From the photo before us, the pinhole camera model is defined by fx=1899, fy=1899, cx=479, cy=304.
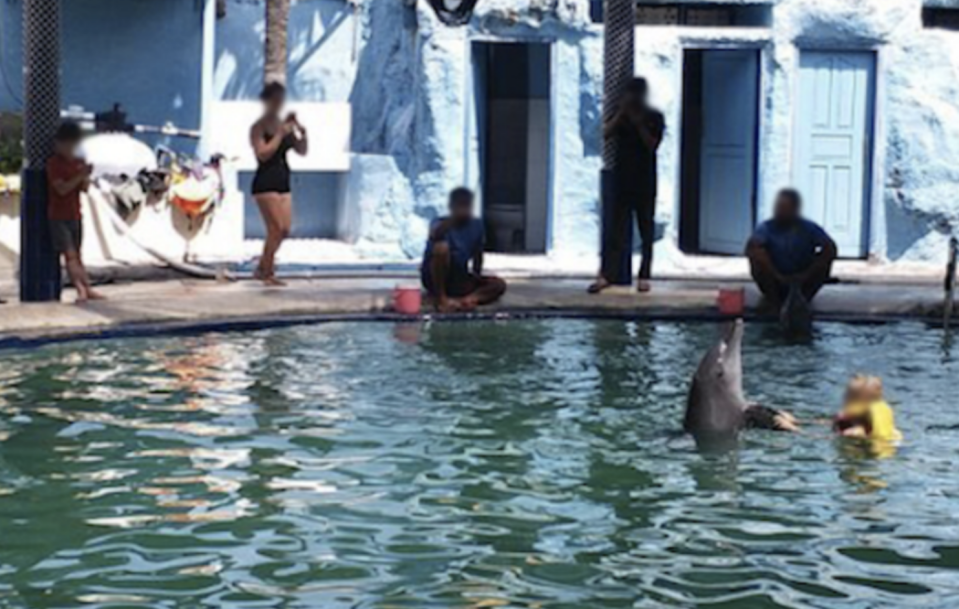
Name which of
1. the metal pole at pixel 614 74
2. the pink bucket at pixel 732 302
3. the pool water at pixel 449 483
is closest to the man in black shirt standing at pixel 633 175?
the metal pole at pixel 614 74

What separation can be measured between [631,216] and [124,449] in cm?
859

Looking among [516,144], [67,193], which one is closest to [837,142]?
[516,144]

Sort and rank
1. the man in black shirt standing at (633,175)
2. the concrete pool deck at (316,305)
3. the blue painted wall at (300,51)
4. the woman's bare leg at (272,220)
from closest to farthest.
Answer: the concrete pool deck at (316,305), the man in black shirt standing at (633,175), the woman's bare leg at (272,220), the blue painted wall at (300,51)

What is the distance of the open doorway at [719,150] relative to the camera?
76.6 feet

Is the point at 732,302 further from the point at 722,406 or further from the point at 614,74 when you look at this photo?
the point at 722,406

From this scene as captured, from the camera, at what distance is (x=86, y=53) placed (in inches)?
925

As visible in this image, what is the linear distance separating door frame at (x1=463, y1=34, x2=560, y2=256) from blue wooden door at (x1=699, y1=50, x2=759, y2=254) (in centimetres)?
219

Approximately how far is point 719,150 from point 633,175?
22.1 feet

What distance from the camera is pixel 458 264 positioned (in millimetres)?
16359

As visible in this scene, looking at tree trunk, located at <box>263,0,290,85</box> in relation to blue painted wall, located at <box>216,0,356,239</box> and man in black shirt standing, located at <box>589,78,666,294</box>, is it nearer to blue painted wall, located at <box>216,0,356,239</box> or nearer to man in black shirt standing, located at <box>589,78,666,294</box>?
blue painted wall, located at <box>216,0,356,239</box>

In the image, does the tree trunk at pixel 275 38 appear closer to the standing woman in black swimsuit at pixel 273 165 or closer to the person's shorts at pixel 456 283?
the standing woman in black swimsuit at pixel 273 165

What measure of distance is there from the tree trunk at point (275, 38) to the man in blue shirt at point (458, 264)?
6.06 metres

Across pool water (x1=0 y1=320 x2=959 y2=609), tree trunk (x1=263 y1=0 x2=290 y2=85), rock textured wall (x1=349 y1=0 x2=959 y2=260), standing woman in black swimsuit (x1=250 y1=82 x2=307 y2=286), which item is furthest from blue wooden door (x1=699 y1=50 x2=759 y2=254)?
pool water (x1=0 y1=320 x2=959 y2=609)

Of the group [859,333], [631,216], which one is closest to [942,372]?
[859,333]
